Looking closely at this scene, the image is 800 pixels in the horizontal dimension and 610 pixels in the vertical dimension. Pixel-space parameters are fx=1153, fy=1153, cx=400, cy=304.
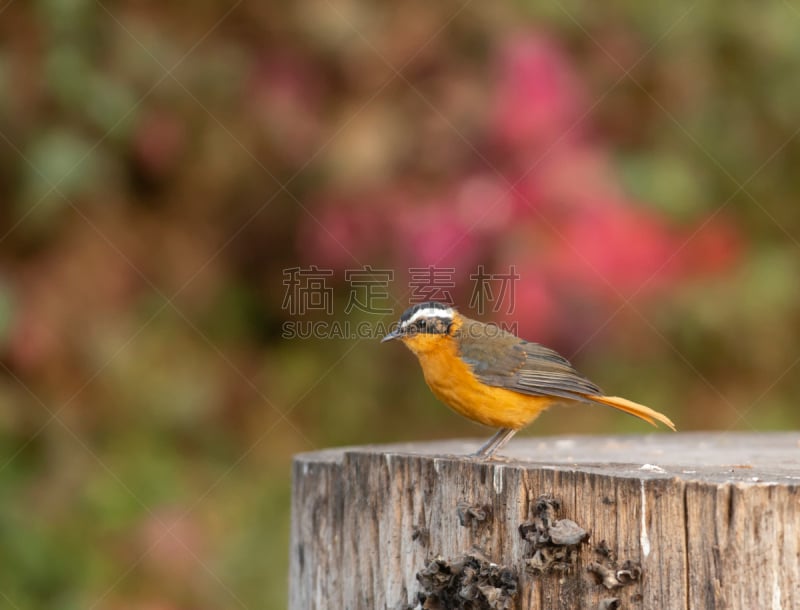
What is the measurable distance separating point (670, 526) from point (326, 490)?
4.48 feet

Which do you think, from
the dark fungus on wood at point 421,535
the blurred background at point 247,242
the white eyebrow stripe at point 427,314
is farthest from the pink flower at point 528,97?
the dark fungus on wood at point 421,535

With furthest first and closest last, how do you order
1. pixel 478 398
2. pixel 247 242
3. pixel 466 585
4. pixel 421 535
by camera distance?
pixel 247 242
pixel 478 398
pixel 421 535
pixel 466 585

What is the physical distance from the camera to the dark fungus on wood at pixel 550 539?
2850 millimetres

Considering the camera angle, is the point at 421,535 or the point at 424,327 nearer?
the point at 421,535

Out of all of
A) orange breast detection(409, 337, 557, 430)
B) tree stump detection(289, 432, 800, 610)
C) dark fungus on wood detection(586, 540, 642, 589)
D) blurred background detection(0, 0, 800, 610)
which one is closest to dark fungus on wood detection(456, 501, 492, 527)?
tree stump detection(289, 432, 800, 610)

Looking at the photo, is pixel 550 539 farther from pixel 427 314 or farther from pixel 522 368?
pixel 427 314

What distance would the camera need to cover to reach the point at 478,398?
14.6 feet

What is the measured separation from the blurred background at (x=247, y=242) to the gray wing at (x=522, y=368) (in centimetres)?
101

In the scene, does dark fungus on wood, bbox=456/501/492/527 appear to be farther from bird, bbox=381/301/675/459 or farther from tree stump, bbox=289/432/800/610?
bird, bbox=381/301/675/459

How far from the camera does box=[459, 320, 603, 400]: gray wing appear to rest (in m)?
4.46

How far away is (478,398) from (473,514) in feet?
4.61

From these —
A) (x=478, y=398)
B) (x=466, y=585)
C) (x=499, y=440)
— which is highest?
(x=478, y=398)

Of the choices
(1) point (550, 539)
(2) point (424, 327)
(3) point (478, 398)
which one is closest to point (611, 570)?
(1) point (550, 539)

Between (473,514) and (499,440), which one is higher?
(499,440)
